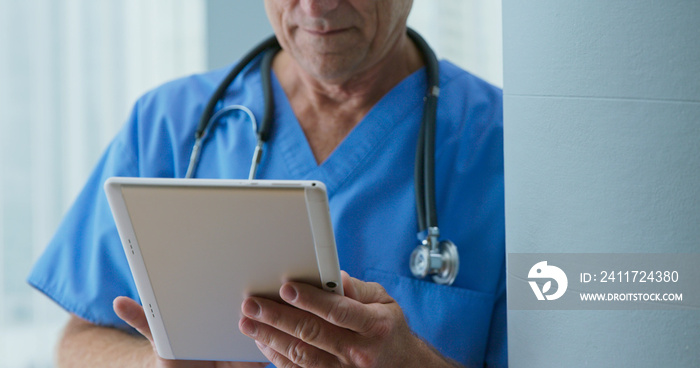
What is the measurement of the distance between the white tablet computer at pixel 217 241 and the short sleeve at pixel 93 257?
12.5 inches

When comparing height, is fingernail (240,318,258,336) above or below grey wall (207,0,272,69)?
below

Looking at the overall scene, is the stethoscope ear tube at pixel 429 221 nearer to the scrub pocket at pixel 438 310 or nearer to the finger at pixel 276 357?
the scrub pocket at pixel 438 310

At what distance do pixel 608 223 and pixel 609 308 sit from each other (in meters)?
0.07

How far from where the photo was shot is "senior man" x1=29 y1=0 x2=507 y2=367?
992 mm

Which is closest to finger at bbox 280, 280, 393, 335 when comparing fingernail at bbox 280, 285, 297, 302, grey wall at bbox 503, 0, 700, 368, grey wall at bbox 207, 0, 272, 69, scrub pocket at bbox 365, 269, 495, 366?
fingernail at bbox 280, 285, 297, 302

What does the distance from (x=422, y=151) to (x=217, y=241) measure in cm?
42

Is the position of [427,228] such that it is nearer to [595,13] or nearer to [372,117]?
[372,117]

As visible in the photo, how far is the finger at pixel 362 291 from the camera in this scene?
29.0 inches

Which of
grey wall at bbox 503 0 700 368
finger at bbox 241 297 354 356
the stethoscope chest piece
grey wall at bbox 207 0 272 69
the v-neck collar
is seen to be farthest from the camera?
grey wall at bbox 207 0 272 69

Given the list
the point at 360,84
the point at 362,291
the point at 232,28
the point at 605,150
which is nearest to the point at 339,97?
the point at 360,84

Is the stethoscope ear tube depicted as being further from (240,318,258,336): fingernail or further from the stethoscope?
(240,318,258,336): fingernail

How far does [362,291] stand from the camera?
0.76 meters

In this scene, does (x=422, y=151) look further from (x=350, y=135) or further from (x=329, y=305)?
(x=329, y=305)

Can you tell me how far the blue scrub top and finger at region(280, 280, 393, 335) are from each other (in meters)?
0.30
